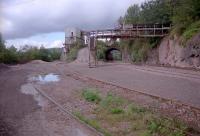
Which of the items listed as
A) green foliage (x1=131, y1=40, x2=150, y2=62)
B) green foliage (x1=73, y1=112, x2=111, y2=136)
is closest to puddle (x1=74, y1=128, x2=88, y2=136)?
green foliage (x1=73, y1=112, x2=111, y2=136)

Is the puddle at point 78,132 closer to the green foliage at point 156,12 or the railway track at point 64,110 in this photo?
the railway track at point 64,110

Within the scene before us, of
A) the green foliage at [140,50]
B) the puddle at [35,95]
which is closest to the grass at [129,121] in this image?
the puddle at [35,95]

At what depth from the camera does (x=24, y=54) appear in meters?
102

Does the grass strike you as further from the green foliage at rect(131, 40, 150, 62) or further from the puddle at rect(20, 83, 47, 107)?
the green foliage at rect(131, 40, 150, 62)

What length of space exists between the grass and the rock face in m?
21.3

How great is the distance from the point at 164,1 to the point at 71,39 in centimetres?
4181

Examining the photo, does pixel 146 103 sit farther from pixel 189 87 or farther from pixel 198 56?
pixel 198 56

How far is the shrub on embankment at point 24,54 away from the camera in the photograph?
79556mm

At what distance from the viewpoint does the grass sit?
12.1 m

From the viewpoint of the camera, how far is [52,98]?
20.7 m

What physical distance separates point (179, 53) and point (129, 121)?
29.4 m

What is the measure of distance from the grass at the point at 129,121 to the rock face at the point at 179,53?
21312 mm

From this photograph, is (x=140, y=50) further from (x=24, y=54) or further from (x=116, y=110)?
(x=24, y=54)

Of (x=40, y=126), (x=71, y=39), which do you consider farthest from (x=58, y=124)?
(x=71, y=39)
